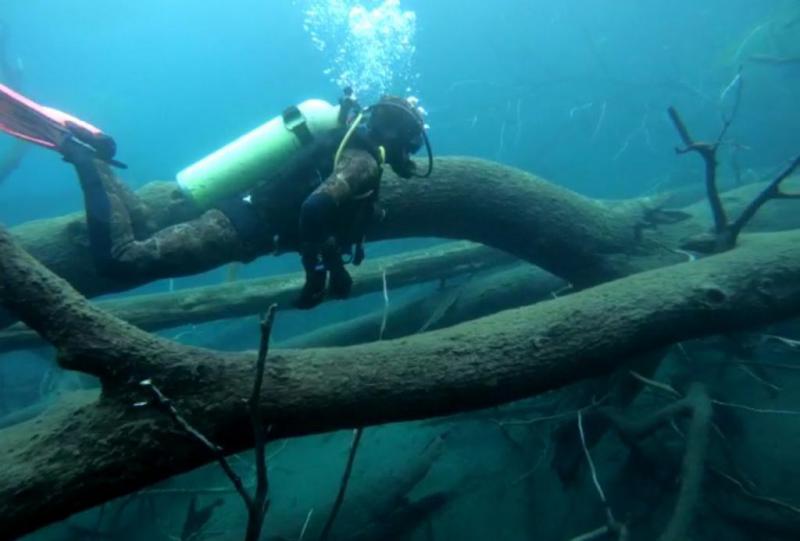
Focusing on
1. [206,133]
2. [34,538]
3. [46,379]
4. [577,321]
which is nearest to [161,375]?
[577,321]

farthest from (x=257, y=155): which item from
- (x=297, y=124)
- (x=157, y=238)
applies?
(x=157, y=238)

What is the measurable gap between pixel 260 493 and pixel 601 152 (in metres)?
38.5

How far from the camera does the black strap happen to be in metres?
3.69

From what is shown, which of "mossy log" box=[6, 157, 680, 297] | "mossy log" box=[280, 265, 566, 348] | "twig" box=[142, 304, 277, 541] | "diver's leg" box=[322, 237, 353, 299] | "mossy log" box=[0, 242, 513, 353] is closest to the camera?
"twig" box=[142, 304, 277, 541]

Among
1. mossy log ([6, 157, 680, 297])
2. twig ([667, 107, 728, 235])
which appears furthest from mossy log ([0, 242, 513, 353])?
twig ([667, 107, 728, 235])

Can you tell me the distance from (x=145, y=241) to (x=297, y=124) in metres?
1.41

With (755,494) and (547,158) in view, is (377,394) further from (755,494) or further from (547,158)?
(547,158)

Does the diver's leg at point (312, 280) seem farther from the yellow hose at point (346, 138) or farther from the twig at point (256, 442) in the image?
the twig at point (256, 442)

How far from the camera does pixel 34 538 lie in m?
5.10

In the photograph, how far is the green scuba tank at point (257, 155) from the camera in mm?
3760

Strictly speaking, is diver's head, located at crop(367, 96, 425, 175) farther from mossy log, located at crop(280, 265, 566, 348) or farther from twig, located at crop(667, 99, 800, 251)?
mossy log, located at crop(280, 265, 566, 348)

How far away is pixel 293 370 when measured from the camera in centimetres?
257

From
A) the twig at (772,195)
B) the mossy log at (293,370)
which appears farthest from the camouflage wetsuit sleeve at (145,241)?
the twig at (772,195)

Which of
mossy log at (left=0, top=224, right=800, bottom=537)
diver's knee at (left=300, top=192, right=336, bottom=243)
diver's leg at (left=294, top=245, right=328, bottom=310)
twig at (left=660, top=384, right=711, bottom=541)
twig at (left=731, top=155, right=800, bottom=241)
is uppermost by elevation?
twig at (left=731, top=155, right=800, bottom=241)
